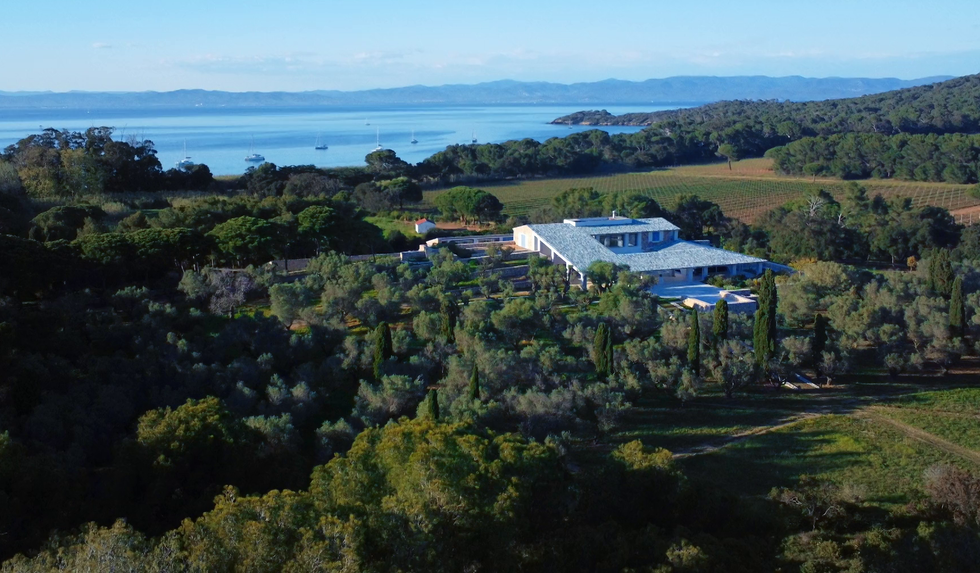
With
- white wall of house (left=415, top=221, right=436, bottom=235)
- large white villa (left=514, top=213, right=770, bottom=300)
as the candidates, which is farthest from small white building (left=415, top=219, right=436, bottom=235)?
large white villa (left=514, top=213, right=770, bottom=300)

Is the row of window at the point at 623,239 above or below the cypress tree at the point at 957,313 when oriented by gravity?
above

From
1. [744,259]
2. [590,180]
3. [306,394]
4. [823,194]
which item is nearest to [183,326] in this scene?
[306,394]

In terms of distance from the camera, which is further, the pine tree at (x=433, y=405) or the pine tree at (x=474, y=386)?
the pine tree at (x=474, y=386)

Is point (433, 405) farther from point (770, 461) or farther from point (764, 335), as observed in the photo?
point (764, 335)

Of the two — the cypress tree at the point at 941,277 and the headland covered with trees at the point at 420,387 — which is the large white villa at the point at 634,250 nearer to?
the headland covered with trees at the point at 420,387

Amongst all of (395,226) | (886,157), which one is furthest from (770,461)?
(886,157)

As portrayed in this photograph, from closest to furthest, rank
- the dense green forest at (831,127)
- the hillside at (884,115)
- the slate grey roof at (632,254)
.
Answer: the slate grey roof at (632,254)
the dense green forest at (831,127)
the hillside at (884,115)

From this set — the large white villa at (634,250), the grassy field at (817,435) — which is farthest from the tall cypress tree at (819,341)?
the large white villa at (634,250)
